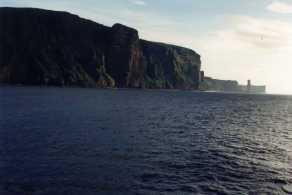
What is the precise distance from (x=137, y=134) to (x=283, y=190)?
25769mm

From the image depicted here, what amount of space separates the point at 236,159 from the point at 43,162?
17.9 meters

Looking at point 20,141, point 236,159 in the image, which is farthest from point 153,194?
point 20,141

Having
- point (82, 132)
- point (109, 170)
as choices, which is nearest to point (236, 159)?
point (109, 170)

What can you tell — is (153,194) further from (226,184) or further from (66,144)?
(66,144)

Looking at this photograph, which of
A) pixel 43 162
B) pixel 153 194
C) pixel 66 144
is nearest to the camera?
pixel 153 194

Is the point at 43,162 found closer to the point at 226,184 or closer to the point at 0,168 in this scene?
the point at 0,168

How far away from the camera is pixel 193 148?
41.4 m

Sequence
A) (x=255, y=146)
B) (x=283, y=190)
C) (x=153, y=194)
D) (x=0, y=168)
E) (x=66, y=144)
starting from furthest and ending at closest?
1. (x=255, y=146)
2. (x=66, y=144)
3. (x=0, y=168)
4. (x=283, y=190)
5. (x=153, y=194)

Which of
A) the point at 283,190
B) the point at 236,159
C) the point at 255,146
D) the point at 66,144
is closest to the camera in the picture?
the point at 283,190

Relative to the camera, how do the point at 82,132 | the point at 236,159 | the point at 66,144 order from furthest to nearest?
the point at 82,132, the point at 66,144, the point at 236,159

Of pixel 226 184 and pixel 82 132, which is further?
pixel 82 132

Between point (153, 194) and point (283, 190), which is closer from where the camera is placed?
point (153, 194)

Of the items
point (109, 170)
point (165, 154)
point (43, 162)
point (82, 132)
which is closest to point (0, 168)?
point (43, 162)

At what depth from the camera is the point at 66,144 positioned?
39.7 metres
